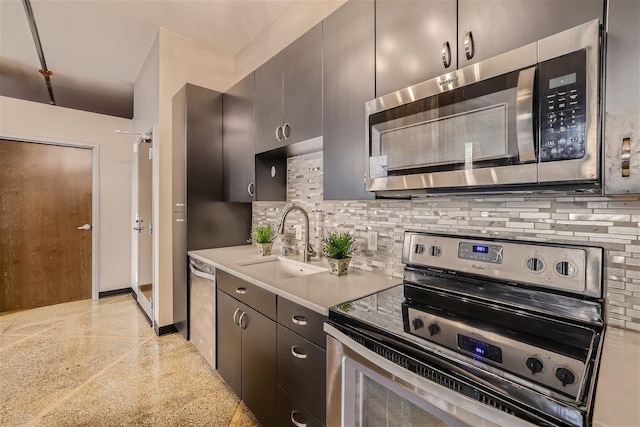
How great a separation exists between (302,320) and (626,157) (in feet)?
3.79

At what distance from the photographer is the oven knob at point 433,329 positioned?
923 mm

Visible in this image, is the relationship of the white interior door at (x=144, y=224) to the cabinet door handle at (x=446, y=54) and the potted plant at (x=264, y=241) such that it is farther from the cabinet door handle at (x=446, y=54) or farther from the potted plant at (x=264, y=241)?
the cabinet door handle at (x=446, y=54)

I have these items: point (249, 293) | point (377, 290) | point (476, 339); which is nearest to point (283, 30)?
point (249, 293)

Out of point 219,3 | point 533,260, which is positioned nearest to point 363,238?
point 533,260

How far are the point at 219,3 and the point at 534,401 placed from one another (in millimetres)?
3006

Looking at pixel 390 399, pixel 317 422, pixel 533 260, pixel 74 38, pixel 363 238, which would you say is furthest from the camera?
pixel 74 38

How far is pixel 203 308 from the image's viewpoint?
7.41 feet

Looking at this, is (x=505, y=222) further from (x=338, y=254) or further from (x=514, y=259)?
(x=338, y=254)

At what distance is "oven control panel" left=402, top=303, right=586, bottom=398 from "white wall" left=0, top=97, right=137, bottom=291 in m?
4.24

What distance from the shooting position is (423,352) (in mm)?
815

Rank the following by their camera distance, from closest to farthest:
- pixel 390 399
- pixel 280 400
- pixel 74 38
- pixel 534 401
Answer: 1. pixel 534 401
2. pixel 390 399
3. pixel 280 400
4. pixel 74 38

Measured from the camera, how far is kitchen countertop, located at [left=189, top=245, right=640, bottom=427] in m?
0.60

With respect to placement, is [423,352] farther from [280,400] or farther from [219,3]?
[219,3]

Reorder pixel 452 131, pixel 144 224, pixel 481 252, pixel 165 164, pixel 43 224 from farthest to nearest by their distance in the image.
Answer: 1. pixel 43 224
2. pixel 144 224
3. pixel 165 164
4. pixel 481 252
5. pixel 452 131
